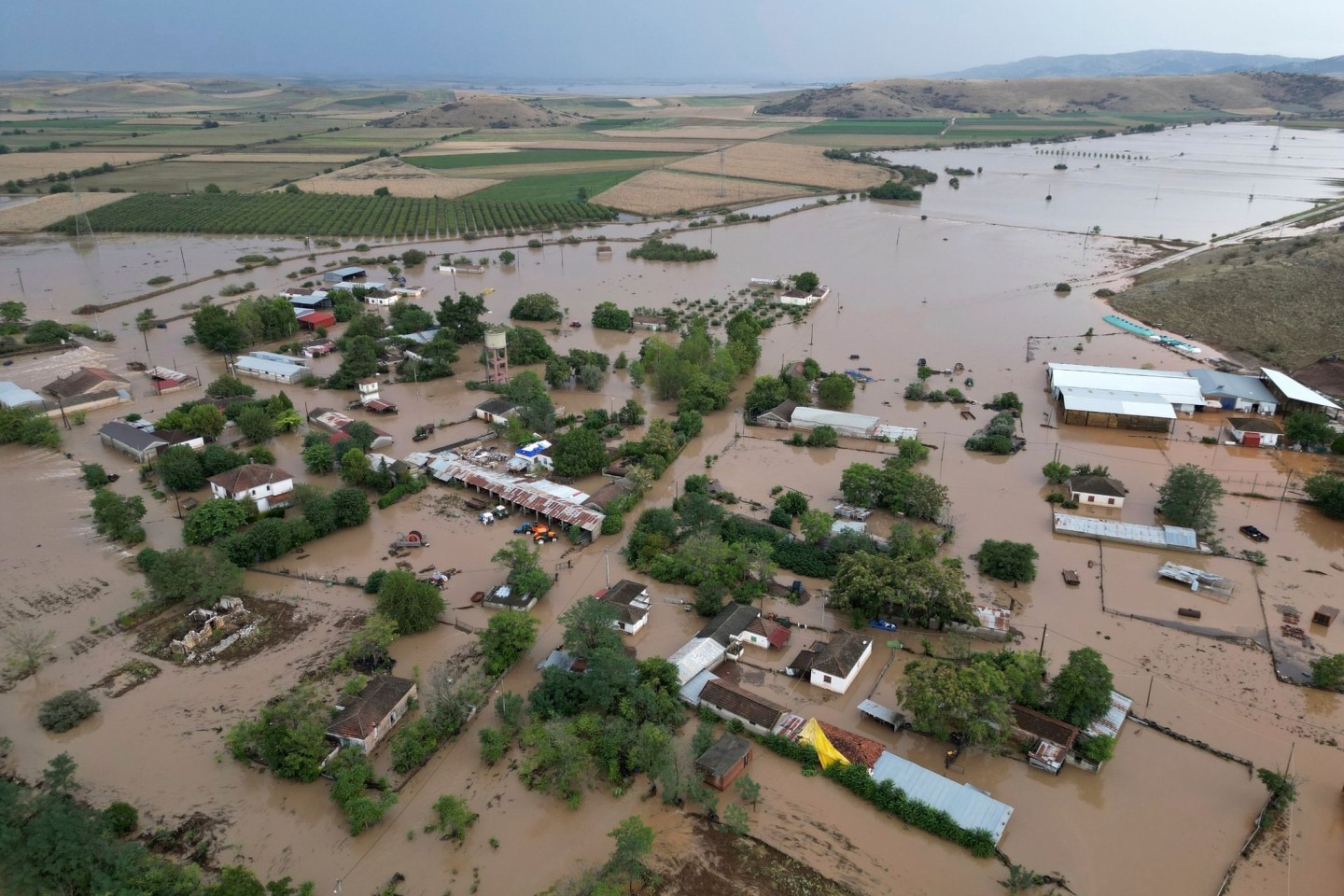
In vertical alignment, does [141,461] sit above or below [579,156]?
below

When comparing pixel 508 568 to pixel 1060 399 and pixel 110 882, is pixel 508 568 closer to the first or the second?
pixel 110 882

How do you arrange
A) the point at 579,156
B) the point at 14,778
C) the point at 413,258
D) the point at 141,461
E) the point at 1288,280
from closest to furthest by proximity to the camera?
the point at 14,778
the point at 141,461
the point at 1288,280
the point at 413,258
the point at 579,156

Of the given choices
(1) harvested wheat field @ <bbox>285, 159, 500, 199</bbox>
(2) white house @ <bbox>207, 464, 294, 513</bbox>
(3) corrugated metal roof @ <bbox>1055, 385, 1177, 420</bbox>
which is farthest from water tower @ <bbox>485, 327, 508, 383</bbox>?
(1) harvested wheat field @ <bbox>285, 159, 500, 199</bbox>

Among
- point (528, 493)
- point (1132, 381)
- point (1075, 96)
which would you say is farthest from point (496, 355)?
point (1075, 96)

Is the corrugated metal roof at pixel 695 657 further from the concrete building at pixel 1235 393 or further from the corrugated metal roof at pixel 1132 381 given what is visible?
the concrete building at pixel 1235 393

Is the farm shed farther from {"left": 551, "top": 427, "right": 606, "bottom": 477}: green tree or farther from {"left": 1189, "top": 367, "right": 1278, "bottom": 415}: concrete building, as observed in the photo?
{"left": 551, "top": 427, "right": 606, "bottom": 477}: green tree

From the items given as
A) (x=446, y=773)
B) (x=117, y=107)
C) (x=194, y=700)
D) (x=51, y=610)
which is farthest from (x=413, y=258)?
(x=117, y=107)

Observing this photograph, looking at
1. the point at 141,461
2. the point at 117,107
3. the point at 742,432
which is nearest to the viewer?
the point at 141,461
